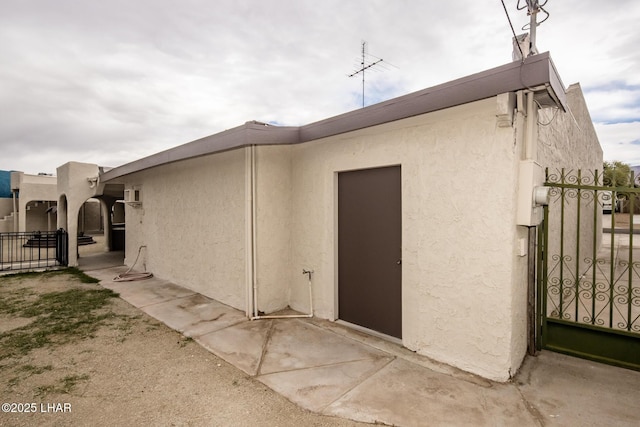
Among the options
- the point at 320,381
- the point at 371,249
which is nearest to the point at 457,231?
the point at 371,249

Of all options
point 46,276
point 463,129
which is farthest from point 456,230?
point 46,276

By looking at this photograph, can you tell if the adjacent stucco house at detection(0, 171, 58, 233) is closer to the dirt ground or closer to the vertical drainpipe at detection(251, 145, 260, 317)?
the dirt ground

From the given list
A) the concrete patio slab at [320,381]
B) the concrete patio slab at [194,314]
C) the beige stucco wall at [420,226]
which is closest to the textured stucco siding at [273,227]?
the beige stucco wall at [420,226]

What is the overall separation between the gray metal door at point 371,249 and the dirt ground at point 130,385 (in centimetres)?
197

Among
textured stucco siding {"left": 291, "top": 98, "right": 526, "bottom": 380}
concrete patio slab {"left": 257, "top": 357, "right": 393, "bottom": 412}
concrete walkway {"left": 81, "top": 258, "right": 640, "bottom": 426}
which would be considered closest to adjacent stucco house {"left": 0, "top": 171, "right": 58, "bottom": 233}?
concrete walkway {"left": 81, "top": 258, "right": 640, "bottom": 426}

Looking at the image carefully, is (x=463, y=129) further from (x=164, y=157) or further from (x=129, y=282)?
(x=129, y=282)

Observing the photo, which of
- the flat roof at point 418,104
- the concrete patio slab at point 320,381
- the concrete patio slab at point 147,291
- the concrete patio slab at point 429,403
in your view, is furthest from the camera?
the concrete patio slab at point 147,291

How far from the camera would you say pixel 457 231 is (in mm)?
3547

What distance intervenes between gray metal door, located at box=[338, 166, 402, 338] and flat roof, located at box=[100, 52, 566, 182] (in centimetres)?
79

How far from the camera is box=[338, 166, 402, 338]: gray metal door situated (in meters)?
4.28

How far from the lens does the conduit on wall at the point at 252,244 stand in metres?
5.32

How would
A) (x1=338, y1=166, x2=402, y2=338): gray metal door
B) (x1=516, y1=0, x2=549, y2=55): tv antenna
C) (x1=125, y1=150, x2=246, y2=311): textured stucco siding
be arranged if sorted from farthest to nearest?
(x1=125, y1=150, x2=246, y2=311): textured stucco siding
(x1=338, y1=166, x2=402, y2=338): gray metal door
(x1=516, y1=0, x2=549, y2=55): tv antenna

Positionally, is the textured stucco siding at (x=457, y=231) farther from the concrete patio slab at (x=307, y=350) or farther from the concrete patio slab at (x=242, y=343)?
the concrete patio slab at (x=242, y=343)

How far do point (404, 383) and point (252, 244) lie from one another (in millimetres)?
3264
